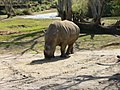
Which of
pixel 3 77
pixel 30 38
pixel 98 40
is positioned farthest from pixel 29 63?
pixel 30 38

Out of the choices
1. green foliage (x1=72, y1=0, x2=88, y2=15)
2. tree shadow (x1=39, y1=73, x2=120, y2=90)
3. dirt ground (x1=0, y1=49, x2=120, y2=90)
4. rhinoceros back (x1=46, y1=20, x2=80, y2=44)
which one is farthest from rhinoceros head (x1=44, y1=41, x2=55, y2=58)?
green foliage (x1=72, y1=0, x2=88, y2=15)

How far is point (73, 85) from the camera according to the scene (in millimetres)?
10391

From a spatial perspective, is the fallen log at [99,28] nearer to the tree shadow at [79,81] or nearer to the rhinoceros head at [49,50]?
the rhinoceros head at [49,50]

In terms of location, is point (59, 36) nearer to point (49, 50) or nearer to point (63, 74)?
point (49, 50)

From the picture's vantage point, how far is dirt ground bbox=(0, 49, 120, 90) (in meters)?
10.5

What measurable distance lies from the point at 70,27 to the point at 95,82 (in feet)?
23.7

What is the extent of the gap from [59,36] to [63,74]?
186 inches

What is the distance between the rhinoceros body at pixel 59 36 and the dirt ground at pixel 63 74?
2.16 ft

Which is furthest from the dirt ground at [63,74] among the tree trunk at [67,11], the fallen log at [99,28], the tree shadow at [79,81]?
the tree trunk at [67,11]

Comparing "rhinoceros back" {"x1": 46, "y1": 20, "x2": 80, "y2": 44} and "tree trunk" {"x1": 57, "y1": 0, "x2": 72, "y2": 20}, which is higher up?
"rhinoceros back" {"x1": 46, "y1": 20, "x2": 80, "y2": 44}

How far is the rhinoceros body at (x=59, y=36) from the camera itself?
16.4m

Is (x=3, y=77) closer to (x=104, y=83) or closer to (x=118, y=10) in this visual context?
(x=104, y=83)

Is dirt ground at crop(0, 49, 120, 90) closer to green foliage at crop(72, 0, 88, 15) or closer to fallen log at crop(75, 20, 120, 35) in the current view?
fallen log at crop(75, 20, 120, 35)

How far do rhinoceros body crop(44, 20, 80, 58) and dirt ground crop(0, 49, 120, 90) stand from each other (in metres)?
0.66
